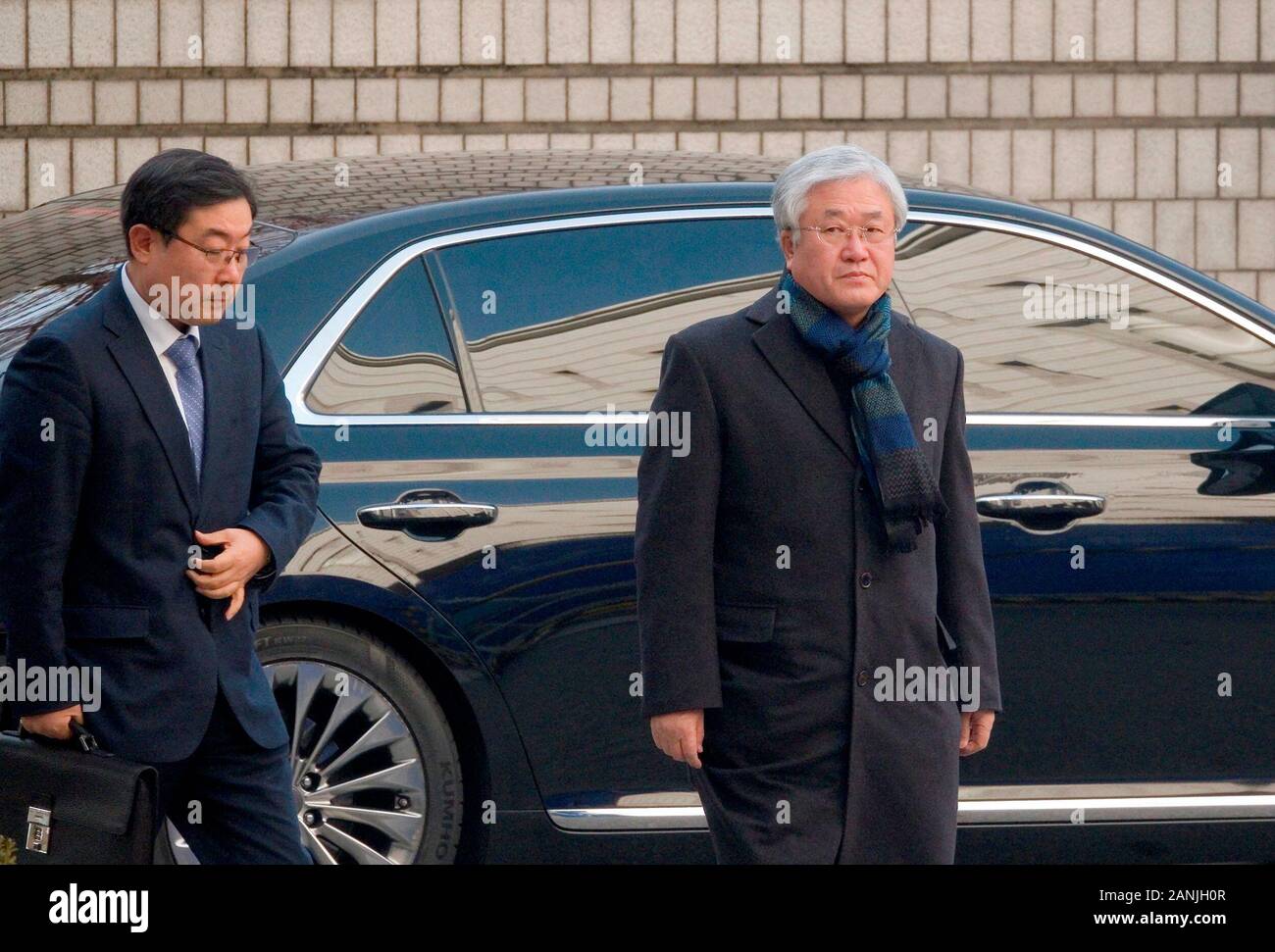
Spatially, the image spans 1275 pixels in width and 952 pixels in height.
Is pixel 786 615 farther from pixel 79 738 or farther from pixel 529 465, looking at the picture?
pixel 529 465

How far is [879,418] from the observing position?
3055 mm

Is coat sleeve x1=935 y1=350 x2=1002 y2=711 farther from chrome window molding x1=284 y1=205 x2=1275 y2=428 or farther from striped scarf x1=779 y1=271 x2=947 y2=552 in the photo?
chrome window molding x1=284 y1=205 x2=1275 y2=428

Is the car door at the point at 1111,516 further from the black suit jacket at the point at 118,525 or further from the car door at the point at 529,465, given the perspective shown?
the black suit jacket at the point at 118,525

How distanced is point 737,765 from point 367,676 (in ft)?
4.17

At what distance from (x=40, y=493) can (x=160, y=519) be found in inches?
7.7

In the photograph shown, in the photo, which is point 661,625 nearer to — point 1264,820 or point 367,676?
point 367,676

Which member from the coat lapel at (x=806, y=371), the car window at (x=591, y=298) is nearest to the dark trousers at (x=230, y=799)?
the coat lapel at (x=806, y=371)

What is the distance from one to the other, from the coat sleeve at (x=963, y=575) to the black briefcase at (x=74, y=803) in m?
1.35

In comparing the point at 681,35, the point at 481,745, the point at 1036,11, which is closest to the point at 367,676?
the point at 481,745

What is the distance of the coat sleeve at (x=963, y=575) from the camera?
10.5ft

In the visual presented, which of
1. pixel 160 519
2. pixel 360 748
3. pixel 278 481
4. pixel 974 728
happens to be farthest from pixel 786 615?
pixel 360 748

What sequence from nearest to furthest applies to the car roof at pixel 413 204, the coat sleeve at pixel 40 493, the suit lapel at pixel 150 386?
the coat sleeve at pixel 40 493
the suit lapel at pixel 150 386
the car roof at pixel 413 204
